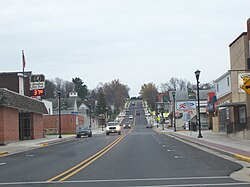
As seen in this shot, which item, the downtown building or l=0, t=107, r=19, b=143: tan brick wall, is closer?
the downtown building

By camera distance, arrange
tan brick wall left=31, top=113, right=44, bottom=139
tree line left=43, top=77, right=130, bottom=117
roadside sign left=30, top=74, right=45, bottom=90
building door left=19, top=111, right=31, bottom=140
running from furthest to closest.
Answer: tree line left=43, top=77, right=130, bottom=117 < roadside sign left=30, top=74, right=45, bottom=90 < tan brick wall left=31, top=113, right=44, bottom=139 < building door left=19, top=111, right=31, bottom=140

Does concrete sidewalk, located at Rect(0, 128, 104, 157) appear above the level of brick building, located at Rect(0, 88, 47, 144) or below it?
below

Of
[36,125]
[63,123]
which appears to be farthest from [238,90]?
[63,123]

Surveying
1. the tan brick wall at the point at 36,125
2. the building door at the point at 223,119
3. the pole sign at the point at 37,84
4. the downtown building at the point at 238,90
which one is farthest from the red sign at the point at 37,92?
the downtown building at the point at 238,90

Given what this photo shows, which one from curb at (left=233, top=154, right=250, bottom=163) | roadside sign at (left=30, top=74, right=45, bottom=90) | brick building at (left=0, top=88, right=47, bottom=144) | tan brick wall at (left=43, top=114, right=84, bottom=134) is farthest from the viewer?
tan brick wall at (left=43, top=114, right=84, bottom=134)

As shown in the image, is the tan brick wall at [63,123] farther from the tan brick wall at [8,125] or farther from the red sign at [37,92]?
the tan brick wall at [8,125]

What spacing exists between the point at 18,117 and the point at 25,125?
142 inches

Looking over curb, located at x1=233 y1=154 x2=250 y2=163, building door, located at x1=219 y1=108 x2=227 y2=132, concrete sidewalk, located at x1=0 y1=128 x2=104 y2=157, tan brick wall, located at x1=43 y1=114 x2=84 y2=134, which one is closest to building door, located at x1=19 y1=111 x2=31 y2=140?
concrete sidewalk, located at x1=0 y1=128 x2=104 y2=157

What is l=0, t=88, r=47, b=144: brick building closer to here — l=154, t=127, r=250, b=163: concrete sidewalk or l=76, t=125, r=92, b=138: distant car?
l=76, t=125, r=92, b=138: distant car

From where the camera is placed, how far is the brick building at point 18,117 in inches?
1500

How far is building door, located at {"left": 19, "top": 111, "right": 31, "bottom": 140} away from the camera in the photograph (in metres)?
48.7

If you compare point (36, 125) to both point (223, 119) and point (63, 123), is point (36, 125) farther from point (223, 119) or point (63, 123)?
point (63, 123)

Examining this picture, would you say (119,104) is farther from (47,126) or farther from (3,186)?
(3,186)

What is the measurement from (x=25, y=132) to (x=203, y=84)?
5248 inches
